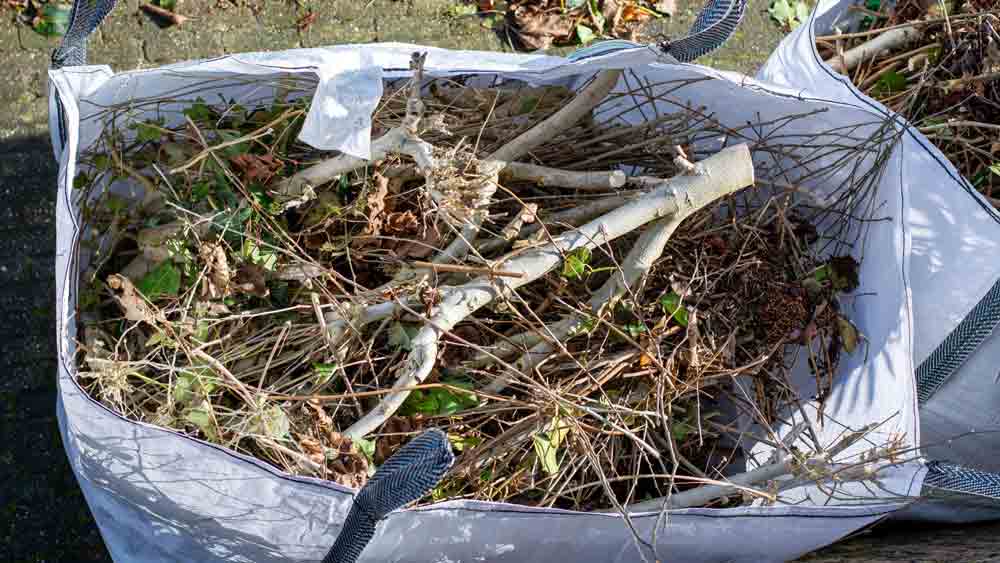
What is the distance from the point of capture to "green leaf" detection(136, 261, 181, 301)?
53.1 inches

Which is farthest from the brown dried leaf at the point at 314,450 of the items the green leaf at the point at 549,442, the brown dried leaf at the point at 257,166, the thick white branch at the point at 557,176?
the thick white branch at the point at 557,176

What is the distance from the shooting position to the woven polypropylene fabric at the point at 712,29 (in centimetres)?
130

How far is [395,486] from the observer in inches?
39.7

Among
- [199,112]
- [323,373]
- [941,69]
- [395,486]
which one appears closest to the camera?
[395,486]

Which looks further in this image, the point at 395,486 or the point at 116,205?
the point at 116,205

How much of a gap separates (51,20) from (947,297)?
2011 millimetres

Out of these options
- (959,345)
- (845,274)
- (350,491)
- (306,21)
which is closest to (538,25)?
(306,21)

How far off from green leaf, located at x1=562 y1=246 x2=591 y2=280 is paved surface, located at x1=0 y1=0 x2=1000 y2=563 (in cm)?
77

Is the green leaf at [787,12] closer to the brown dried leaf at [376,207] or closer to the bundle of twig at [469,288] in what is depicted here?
the bundle of twig at [469,288]

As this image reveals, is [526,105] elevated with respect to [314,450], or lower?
elevated

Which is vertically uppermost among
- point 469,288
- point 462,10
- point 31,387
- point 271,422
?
point 462,10

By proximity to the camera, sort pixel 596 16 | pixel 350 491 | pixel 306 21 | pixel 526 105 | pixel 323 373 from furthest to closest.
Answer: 1. pixel 596 16
2. pixel 306 21
3. pixel 526 105
4. pixel 323 373
5. pixel 350 491

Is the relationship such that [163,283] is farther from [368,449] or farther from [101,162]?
[368,449]

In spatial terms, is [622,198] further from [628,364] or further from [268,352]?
[268,352]
